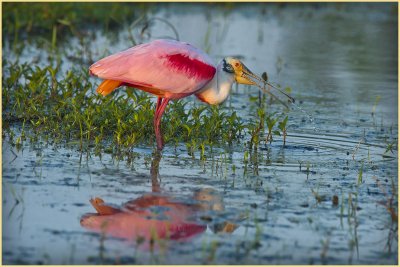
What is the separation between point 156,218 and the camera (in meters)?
5.64

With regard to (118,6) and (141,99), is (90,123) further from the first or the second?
(118,6)

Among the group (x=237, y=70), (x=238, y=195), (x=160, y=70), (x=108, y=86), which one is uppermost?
(x=237, y=70)

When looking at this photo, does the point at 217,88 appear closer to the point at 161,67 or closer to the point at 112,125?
the point at 161,67

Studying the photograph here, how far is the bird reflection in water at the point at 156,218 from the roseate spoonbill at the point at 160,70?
159 centimetres

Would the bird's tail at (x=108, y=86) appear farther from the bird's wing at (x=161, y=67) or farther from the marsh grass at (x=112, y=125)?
the marsh grass at (x=112, y=125)

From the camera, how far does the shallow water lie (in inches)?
202

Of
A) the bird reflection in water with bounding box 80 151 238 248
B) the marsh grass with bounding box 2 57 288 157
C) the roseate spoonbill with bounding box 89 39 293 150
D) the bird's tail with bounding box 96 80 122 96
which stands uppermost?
the roseate spoonbill with bounding box 89 39 293 150

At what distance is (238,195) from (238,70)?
84.9 inches

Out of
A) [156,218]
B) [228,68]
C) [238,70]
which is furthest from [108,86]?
[156,218]

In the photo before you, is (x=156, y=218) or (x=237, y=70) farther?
(x=237, y=70)

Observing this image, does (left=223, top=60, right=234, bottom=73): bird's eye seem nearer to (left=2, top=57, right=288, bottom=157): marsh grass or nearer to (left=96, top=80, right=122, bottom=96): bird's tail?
(left=2, top=57, right=288, bottom=157): marsh grass

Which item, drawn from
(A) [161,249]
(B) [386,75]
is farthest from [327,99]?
(A) [161,249]

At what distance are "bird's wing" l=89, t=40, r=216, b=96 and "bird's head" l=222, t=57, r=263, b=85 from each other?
30 centimetres

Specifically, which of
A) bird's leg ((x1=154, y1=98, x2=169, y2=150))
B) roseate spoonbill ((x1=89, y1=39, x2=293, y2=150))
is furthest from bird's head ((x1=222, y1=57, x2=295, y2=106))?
bird's leg ((x1=154, y1=98, x2=169, y2=150))
